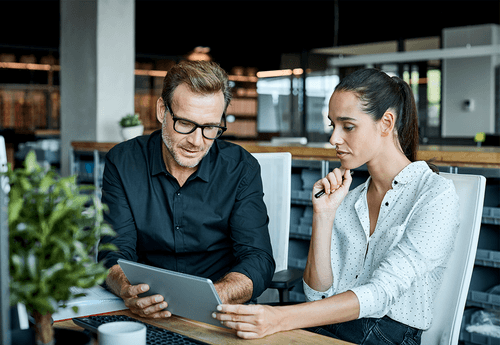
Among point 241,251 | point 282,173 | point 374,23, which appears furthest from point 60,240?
point 374,23

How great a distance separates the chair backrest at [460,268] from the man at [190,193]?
19.8 inches

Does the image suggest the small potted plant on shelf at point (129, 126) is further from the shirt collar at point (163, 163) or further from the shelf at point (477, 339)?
the shelf at point (477, 339)

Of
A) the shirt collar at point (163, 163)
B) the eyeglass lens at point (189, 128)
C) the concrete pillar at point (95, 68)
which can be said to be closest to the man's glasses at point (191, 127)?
the eyeglass lens at point (189, 128)

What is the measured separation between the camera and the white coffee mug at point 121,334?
0.81m

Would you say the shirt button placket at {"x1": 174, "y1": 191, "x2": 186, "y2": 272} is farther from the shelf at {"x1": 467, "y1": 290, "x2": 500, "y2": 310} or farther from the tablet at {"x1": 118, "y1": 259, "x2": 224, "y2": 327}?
the shelf at {"x1": 467, "y1": 290, "x2": 500, "y2": 310}

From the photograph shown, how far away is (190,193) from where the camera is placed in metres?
1.73

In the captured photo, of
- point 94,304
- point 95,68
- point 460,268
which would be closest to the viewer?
point 94,304

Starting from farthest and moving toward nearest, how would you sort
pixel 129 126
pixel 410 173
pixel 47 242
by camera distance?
1. pixel 129 126
2. pixel 410 173
3. pixel 47 242

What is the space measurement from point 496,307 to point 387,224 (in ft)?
3.83

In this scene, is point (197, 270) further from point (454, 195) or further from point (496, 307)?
point (496, 307)

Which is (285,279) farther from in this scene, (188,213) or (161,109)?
(161,109)

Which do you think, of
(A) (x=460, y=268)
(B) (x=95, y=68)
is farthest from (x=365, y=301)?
(B) (x=95, y=68)

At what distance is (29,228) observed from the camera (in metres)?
0.70

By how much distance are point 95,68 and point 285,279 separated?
3.70m
